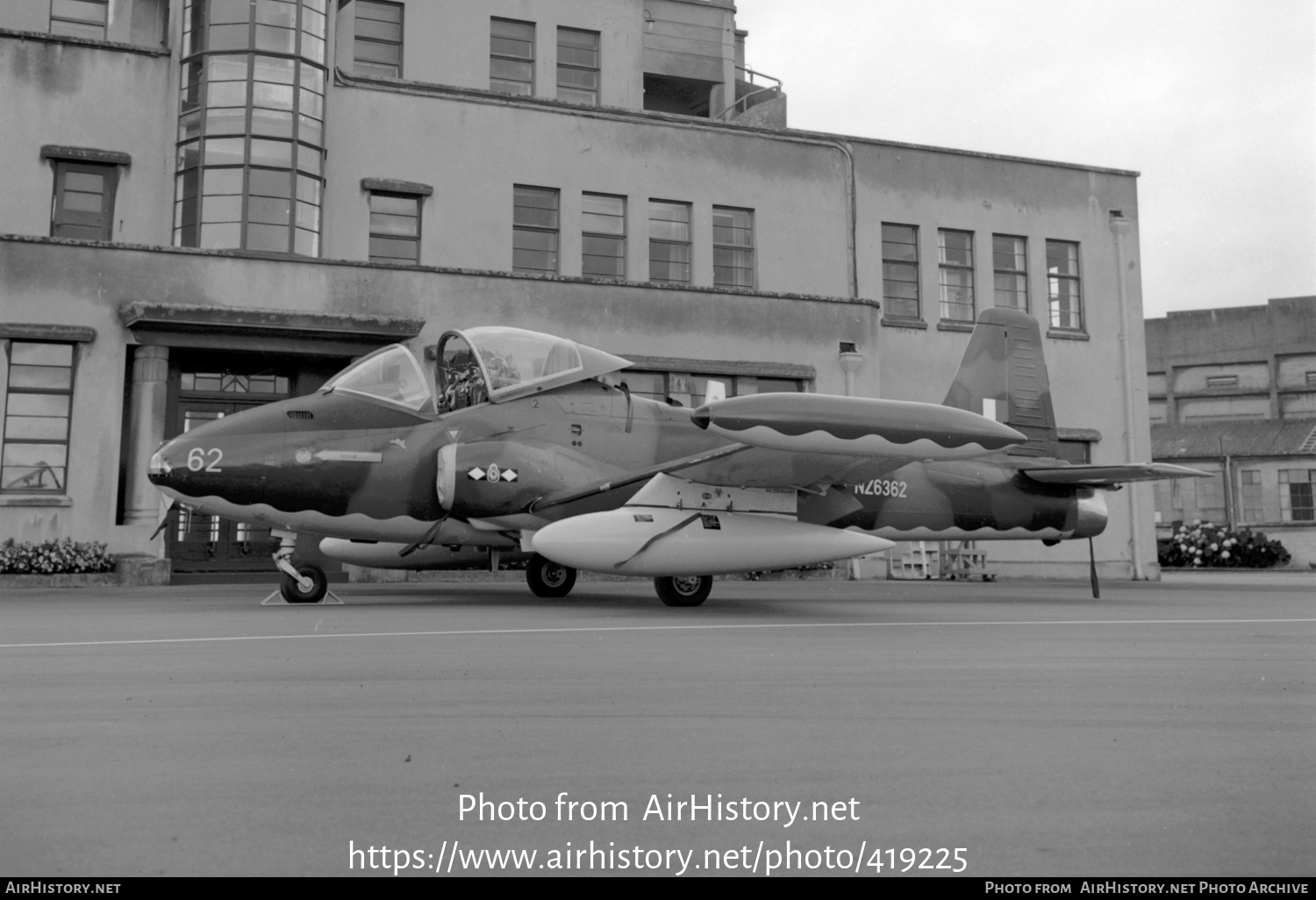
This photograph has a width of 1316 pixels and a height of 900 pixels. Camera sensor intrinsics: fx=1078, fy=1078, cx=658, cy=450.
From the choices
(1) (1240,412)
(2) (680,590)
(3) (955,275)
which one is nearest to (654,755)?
(2) (680,590)

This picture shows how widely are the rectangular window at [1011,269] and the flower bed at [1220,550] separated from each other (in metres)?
13.2

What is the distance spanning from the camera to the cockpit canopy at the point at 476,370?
10078 mm

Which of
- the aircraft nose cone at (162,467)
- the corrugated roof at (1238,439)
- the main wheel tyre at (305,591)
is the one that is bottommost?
the main wheel tyre at (305,591)

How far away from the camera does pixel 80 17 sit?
25.2m

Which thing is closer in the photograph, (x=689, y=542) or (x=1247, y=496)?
(x=689, y=542)

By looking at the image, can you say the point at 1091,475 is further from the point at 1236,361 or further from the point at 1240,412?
the point at 1236,361

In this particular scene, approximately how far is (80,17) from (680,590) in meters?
23.4

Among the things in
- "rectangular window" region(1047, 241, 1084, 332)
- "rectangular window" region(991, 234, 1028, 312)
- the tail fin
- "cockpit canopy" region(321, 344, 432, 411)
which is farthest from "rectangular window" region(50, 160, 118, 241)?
"rectangular window" region(1047, 241, 1084, 332)

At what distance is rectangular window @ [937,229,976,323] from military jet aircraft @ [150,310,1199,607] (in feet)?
45.8

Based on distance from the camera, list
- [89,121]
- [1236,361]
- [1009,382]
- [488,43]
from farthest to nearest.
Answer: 1. [1236,361]
2. [488,43]
3. [89,121]
4. [1009,382]

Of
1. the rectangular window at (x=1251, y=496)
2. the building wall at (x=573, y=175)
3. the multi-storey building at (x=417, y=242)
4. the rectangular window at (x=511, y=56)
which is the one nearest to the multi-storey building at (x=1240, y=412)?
the rectangular window at (x=1251, y=496)

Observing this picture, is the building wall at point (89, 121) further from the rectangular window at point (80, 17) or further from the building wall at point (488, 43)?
the building wall at point (488, 43)

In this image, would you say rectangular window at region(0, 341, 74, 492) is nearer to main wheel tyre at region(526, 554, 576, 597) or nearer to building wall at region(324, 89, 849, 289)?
building wall at region(324, 89, 849, 289)

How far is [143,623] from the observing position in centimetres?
737
